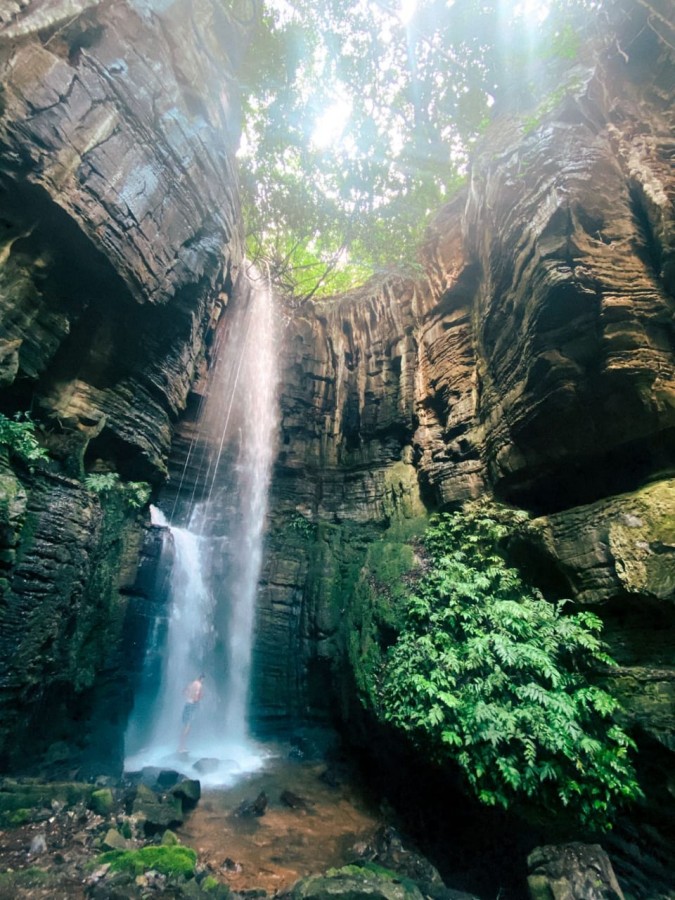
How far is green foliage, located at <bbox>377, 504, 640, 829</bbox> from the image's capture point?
4.83 metres

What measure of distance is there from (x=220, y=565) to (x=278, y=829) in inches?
287

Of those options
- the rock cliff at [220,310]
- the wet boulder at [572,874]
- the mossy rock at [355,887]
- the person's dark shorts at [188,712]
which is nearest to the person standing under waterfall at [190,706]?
the person's dark shorts at [188,712]

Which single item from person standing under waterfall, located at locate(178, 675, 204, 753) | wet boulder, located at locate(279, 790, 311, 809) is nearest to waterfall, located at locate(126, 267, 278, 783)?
person standing under waterfall, located at locate(178, 675, 204, 753)

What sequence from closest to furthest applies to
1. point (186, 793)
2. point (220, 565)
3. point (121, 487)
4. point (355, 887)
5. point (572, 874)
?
point (572, 874) → point (355, 887) → point (186, 793) → point (121, 487) → point (220, 565)

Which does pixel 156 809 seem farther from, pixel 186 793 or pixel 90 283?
pixel 90 283

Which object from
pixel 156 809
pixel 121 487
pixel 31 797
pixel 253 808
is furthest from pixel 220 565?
pixel 31 797

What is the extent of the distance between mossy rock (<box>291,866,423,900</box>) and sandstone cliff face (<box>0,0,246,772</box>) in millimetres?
4741

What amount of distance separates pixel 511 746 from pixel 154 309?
9943 millimetres

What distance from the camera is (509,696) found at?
5.62 meters

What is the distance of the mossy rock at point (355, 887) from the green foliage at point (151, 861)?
138 cm

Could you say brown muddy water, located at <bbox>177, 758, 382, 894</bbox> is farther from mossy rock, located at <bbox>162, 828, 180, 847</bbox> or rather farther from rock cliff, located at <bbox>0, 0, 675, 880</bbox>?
rock cliff, located at <bbox>0, 0, 675, 880</bbox>

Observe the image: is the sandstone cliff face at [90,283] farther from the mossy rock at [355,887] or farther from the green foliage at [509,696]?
the green foliage at [509,696]

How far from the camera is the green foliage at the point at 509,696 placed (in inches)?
190

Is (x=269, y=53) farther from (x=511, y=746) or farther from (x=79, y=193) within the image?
(x=511, y=746)
